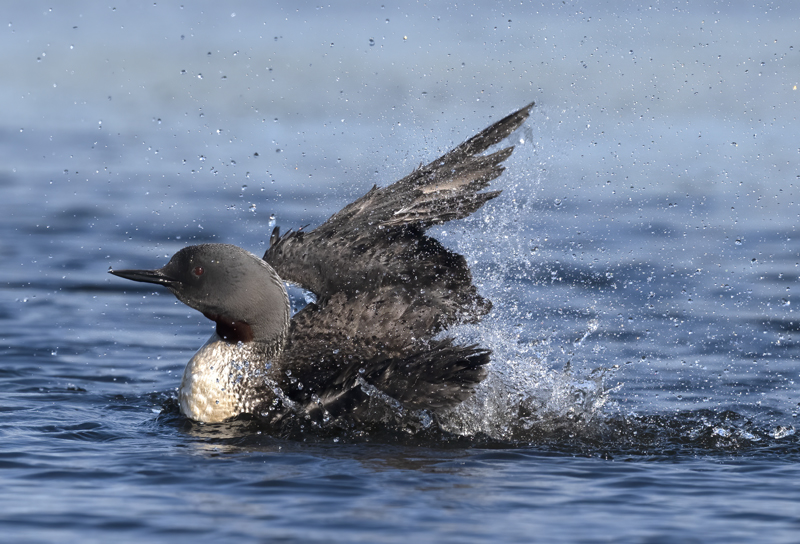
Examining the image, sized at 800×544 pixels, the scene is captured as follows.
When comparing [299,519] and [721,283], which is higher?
[721,283]

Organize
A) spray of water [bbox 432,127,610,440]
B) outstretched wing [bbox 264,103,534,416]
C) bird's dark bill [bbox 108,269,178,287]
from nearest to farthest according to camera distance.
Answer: spray of water [bbox 432,127,610,440]
bird's dark bill [bbox 108,269,178,287]
outstretched wing [bbox 264,103,534,416]

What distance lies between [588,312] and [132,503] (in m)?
5.17

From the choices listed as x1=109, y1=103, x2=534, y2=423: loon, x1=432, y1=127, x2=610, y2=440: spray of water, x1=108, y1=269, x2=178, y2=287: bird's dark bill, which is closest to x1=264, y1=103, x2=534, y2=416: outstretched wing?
x1=109, y1=103, x2=534, y2=423: loon

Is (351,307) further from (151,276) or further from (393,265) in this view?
(151,276)

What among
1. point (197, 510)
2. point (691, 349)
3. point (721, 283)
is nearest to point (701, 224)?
point (721, 283)

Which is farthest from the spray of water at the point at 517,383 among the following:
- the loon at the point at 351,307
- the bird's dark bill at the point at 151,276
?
the bird's dark bill at the point at 151,276

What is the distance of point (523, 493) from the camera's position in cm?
488

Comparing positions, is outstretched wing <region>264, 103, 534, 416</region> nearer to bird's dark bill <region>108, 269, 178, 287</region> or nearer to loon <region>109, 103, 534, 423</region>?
loon <region>109, 103, 534, 423</region>

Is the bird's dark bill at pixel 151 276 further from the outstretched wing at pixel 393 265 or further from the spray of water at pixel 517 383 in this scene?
the spray of water at pixel 517 383

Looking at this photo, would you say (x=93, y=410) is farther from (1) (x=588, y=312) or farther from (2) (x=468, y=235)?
(1) (x=588, y=312)

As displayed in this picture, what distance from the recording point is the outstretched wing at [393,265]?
6531mm

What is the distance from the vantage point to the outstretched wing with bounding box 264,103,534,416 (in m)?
6.53

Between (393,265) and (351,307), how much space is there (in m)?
0.40

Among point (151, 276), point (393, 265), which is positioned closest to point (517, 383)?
point (393, 265)
